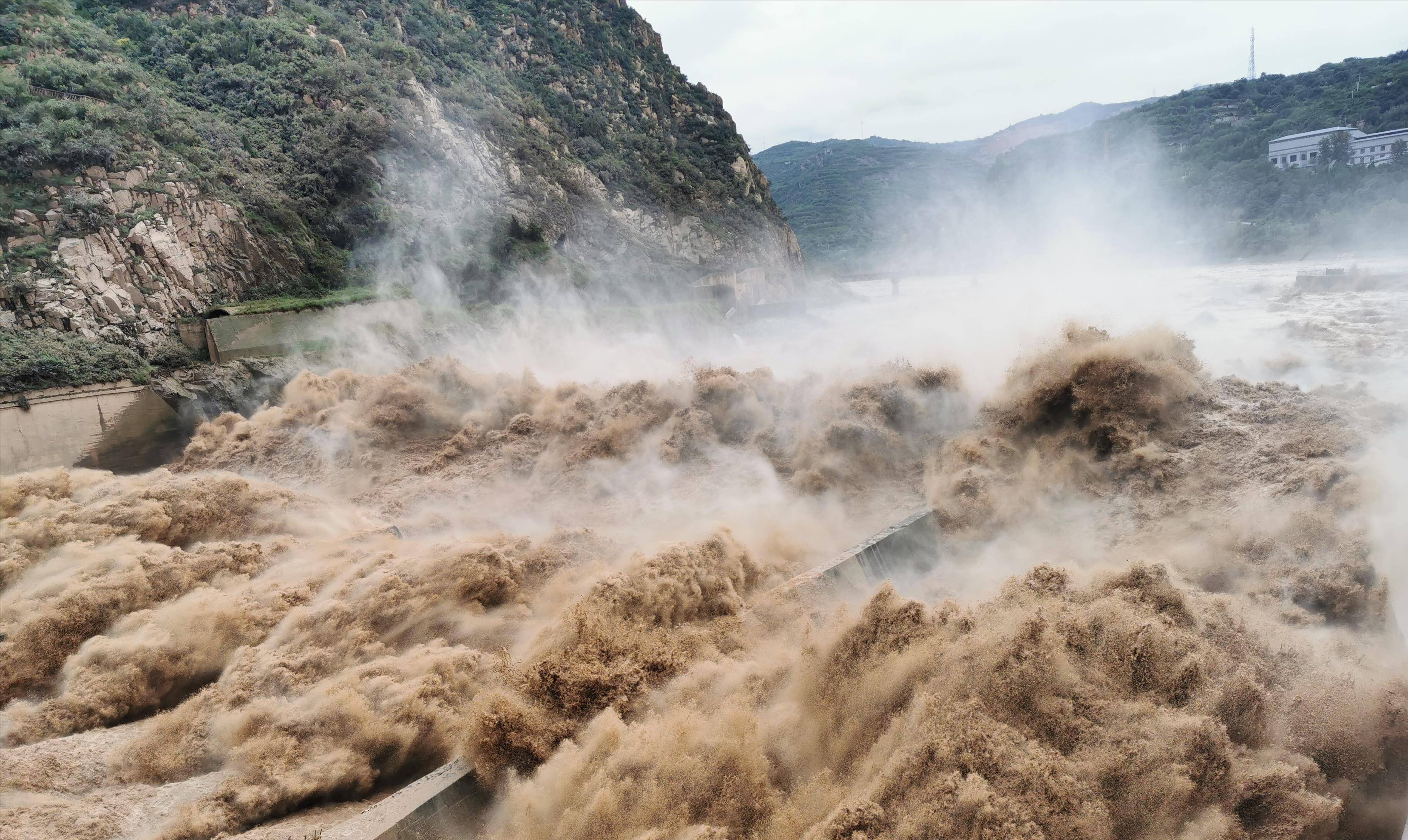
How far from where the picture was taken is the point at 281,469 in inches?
499

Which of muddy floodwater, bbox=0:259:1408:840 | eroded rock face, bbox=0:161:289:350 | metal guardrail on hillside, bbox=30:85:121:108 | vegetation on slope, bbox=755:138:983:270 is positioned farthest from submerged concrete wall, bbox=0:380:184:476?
vegetation on slope, bbox=755:138:983:270

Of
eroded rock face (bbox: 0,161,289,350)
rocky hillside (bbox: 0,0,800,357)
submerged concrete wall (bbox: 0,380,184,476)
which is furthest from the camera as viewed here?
rocky hillside (bbox: 0,0,800,357)

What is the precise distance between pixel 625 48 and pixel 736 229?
13435 millimetres

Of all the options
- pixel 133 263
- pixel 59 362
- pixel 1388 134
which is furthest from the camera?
pixel 1388 134

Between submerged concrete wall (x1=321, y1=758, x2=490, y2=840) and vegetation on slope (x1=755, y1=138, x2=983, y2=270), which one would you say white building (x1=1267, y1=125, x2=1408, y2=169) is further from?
submerged concrete wall (x1=321, y1=758, x2=490, y2=840)

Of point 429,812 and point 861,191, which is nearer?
point 429,812

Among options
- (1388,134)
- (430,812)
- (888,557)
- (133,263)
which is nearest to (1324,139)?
(1388,134)

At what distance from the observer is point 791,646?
251 inches

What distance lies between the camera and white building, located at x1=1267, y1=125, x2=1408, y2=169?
111ft

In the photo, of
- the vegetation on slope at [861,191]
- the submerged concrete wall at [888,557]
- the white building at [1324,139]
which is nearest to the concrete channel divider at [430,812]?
the submerged concrete wall at [888,557]

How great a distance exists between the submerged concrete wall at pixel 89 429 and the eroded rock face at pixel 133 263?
183cm

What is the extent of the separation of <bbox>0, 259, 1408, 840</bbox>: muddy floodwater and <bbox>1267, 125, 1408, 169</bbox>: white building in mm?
29594

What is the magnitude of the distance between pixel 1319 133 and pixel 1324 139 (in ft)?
6.24

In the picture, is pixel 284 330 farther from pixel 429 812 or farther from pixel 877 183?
pixel 877 183
